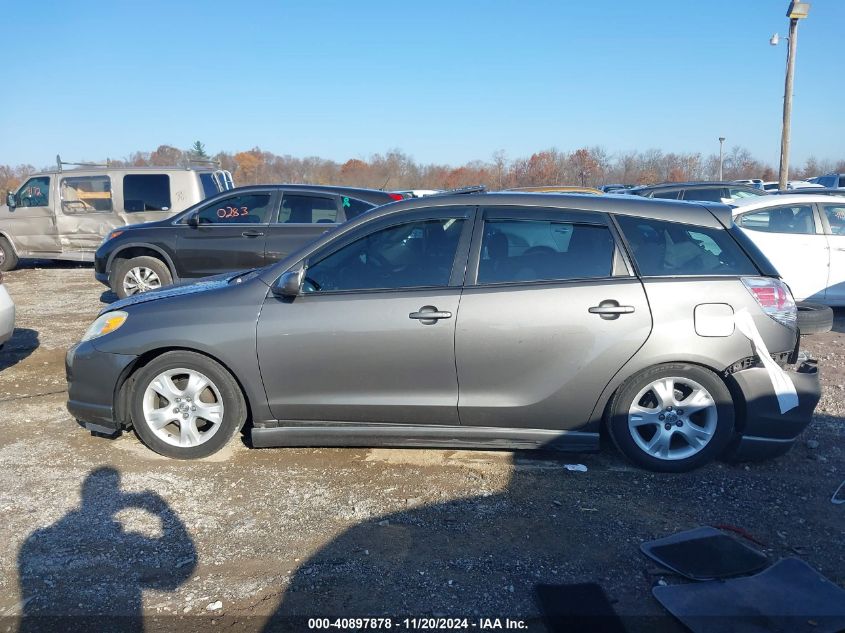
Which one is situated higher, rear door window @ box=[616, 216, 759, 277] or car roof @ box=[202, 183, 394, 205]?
car roof @ box=[202, 183, 394, 205]

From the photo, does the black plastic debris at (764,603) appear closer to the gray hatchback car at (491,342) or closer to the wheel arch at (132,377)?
the gray hatchback car at (491,342)

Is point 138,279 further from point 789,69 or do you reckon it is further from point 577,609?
point 789,69

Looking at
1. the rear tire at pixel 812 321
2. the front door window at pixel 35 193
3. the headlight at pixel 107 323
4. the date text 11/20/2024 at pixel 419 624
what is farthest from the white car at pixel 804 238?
the front door window at pixel 35 193

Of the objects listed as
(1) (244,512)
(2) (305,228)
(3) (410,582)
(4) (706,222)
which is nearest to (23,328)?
(2) (305,228)

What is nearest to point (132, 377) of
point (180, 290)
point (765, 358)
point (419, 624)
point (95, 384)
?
point (95, 384)

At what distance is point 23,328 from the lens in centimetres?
878

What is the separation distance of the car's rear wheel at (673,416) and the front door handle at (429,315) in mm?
1175

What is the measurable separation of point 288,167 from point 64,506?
154 feet

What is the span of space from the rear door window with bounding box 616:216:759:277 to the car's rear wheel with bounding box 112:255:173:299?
701cm

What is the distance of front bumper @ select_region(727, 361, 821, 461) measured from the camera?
422cm

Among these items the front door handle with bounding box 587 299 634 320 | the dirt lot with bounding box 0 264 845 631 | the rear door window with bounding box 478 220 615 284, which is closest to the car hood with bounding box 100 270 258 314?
the dirt lot with bounding box 0 264 845 631

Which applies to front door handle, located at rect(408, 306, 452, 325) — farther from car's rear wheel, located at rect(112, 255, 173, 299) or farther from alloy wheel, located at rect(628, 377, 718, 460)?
car's rear wheel, located at rect(112, 255, 173, 299)

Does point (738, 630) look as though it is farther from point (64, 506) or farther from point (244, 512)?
point (64, 506)

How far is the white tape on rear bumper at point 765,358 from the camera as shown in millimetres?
4199
